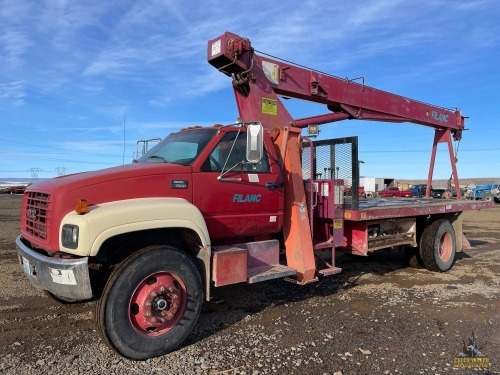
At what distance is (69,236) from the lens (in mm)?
3752

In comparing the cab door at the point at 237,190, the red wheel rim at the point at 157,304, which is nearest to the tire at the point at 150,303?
the red wheel rim at the point at 157,304

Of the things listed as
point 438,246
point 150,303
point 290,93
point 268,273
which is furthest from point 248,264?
point 438,246

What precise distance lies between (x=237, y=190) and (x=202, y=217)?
0.73m

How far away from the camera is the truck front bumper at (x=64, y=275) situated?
12.2ft

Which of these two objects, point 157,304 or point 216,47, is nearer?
point 157,304

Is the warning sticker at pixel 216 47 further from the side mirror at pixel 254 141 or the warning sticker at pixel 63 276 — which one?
the warning sticker at pixel 63 276

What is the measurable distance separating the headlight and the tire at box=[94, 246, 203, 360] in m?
0.46

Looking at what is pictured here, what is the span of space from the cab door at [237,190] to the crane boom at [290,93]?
2.00 feet

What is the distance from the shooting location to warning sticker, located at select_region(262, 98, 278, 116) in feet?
19.1

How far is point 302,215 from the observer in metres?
5.64

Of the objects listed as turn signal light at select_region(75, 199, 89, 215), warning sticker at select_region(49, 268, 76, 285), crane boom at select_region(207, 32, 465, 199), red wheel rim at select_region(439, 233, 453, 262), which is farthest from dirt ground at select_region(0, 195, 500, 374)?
crane boom at select_region(207, 32, 465, 199)

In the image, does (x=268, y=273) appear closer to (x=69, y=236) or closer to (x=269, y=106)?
(x=69, y=236)

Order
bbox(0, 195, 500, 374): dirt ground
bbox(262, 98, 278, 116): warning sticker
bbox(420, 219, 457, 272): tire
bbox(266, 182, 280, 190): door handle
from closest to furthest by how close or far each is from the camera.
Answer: bbox(0, 195, 500, 374): dirt ground < bbox(266, 182, 280, 190): door handle < bbox(262, 98, 278, 116): warning sticker < bbox(420, 219, 457, 272): tire

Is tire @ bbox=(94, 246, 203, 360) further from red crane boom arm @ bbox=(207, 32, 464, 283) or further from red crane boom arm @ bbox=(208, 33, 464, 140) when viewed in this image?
red crane boom arm @ bbox=(208, 33, 464, 140)
